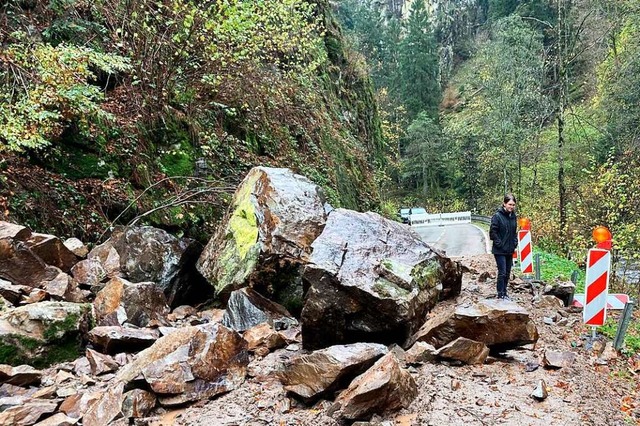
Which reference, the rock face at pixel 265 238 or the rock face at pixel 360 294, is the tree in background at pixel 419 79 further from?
the rock face at pixel 360 294

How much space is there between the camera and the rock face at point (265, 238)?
6.62 metres

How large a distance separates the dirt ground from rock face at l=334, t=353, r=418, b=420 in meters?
0.08

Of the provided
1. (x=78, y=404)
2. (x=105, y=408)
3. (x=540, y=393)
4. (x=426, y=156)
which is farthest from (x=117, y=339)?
(x=426, y=156)

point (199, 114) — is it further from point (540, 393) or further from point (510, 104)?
point (510, 104)

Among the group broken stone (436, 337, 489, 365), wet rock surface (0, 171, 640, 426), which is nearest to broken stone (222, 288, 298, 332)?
wet rock surface (0, 171, 640, 426)

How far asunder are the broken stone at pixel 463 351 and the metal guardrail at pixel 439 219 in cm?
3350

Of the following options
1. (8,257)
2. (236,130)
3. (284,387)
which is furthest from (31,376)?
(236,130)

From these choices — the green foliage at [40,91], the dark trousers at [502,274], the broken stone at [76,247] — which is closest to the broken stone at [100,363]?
the broken stone at [76,247]

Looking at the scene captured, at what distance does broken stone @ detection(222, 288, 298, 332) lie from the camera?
5.80 m

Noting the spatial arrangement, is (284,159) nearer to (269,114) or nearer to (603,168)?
(269,114)

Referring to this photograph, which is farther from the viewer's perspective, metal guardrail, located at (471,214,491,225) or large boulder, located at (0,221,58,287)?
metal guardrail, located at (471,214,491,225)

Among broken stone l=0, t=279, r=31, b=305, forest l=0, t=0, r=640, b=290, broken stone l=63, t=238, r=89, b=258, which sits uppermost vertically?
forest l=0, t=0, r=640, b=290

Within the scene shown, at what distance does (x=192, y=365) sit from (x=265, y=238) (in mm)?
2878

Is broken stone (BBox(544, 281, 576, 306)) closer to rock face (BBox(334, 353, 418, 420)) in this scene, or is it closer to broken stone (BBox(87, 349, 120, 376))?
rock face (BBox(334, 353, 418, 420))
